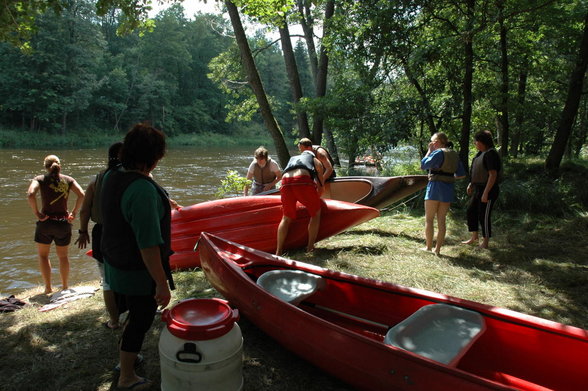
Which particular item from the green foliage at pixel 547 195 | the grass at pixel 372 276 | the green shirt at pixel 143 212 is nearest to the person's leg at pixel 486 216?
the grass at pixel 372 276

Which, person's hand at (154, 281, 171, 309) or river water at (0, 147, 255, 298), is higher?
person's hand at (154, 281, 171, 309)

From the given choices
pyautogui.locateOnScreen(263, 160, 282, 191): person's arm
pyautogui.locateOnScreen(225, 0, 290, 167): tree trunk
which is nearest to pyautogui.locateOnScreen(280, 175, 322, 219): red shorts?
pyautogui.locateOnScreen(263, 160, 282, 191): person's arm

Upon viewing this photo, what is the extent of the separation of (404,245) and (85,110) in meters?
38.6

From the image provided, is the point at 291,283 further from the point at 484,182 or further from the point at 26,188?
the point at 26,188

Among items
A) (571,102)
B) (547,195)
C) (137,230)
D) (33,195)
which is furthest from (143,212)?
(571,102)

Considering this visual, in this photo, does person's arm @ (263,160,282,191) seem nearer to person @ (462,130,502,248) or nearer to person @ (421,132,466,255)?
person @ (421,132,466,255)

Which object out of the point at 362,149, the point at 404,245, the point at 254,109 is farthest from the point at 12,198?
the point at 404,245

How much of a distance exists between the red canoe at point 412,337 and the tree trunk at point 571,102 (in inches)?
306

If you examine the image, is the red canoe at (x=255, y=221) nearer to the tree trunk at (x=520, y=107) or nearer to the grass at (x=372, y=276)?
the grass at (x=372, y=276)

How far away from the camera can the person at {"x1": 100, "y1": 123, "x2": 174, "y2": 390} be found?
7.07 feet

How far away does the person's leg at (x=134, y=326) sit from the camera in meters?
2.38

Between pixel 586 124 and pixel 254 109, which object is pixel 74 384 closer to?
pixel 254 109

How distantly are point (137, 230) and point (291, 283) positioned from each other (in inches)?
66.3

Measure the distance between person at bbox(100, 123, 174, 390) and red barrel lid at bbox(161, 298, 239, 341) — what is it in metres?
0.12
